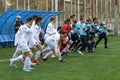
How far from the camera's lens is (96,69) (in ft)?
50.9

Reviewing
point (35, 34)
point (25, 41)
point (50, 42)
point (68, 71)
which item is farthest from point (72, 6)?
point (68, 71)

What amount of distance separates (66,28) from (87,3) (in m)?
27.7

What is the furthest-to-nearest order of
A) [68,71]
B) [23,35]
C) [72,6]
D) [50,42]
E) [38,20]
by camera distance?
[72,6] → [50,42] → [38,20] → [23,35] → [68,71]

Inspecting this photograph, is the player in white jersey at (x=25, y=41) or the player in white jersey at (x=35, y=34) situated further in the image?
the player in white jersey at (x=35, y=34)

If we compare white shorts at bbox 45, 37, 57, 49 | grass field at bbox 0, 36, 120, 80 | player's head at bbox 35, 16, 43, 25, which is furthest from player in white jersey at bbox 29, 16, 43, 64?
white shorts at bbox 45, 37, 57, 49

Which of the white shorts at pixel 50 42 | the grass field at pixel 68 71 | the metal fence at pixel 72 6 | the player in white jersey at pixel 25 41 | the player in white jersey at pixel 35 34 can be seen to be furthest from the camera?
the metal fence at pixel 72 6

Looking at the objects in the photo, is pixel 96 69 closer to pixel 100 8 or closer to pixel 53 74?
pixel 53 74

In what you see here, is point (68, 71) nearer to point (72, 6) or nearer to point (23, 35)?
point (23, 35)

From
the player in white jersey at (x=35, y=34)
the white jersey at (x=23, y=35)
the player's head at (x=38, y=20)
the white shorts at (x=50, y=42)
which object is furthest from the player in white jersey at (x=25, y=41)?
the white shorts at (x=50, y=42)

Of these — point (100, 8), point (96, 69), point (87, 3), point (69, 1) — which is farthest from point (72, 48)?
point (100, 8)

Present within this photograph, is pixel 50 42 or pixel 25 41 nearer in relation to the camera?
pixel 25 41

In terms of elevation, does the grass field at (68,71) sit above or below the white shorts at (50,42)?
below

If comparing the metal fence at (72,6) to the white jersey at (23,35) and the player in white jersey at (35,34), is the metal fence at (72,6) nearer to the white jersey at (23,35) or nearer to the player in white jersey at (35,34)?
the player in white jersey at (35,34)

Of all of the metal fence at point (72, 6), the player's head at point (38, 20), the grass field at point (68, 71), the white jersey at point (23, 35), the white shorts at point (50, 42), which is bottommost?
the grass field at point (68, 71)
